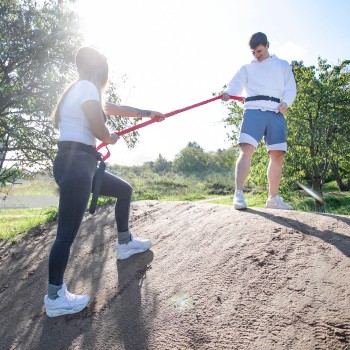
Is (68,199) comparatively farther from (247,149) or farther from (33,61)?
(33,61)

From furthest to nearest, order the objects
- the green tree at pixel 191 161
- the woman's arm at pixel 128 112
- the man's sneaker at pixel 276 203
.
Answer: the green tree at pixel 191 161 < the man's sneaker at pixel 276 203 < the woman's arm at pixel 128 112

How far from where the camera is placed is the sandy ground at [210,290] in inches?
90.2

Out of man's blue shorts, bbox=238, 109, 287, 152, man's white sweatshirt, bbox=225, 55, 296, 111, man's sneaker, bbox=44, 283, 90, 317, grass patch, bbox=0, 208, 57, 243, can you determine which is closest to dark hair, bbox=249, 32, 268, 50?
man's white sweatshirt, bbox=225, 55, 296, 111

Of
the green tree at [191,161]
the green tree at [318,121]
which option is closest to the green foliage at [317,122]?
the green tree at [318,121]

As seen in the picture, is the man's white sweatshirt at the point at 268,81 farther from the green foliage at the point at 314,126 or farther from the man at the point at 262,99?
the green foliage at the point at 314,126

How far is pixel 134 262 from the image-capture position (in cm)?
364

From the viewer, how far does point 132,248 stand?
3.76 m

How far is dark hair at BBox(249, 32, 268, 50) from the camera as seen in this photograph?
13.8 feet

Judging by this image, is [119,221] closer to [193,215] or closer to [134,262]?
[134,262]

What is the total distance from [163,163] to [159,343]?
191 ft

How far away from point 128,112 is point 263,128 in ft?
5.68

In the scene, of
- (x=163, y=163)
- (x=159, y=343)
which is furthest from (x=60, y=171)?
(x=163, y=163)

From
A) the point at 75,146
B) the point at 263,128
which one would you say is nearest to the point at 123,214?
the point at 75,146

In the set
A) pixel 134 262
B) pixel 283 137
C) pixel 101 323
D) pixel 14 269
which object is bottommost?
pixel 14 269
